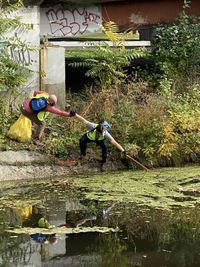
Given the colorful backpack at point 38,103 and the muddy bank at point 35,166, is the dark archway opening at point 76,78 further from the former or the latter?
the muddy bank at point 35,166

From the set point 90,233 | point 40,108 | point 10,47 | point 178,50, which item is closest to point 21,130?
point 40,108

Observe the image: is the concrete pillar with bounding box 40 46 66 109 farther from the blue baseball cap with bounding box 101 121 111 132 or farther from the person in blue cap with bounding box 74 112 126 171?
the blue baseball cap with bounding box 101 121 111 132

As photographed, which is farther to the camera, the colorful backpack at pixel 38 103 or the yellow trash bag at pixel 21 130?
the yellow trash bag at pixel 21 130

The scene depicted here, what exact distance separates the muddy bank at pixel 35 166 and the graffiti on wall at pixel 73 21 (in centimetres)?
547

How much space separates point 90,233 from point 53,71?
Result: 6.86 m

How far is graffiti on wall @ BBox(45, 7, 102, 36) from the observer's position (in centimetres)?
1742

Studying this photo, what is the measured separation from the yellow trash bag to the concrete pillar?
1.69 metres

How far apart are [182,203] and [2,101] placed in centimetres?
515

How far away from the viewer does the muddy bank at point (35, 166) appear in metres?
12.6

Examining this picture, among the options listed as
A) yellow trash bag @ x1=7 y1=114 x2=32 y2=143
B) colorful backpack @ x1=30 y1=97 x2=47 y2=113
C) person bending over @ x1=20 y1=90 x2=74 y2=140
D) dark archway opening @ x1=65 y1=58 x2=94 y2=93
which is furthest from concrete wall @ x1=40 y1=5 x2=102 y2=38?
colorful backpack @ x1=30 y1=97 x2=47 y2=113

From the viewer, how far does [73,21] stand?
17.7 m

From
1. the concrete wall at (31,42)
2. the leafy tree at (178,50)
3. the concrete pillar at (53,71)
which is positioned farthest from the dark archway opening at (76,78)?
the concrete wall at (31,42)

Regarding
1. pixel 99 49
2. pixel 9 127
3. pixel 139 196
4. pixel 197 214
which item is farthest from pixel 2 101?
pixel 197 214

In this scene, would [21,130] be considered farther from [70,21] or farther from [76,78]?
[70,21]
